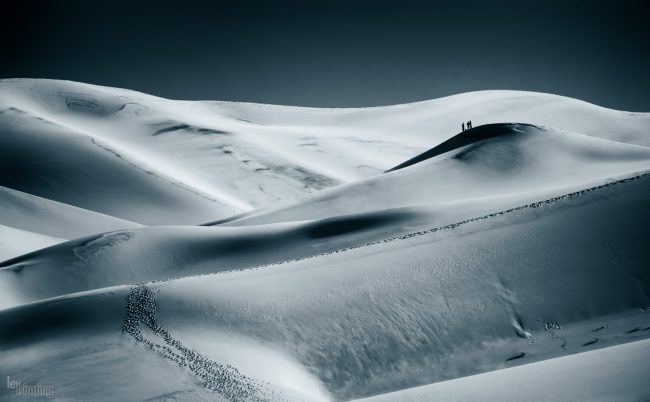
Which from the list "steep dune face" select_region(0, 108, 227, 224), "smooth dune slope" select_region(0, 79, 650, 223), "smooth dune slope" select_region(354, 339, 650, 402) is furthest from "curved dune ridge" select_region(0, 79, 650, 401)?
"smooth dune slope" select_region(0, 79, 650, 223)

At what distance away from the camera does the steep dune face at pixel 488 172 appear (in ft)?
72.1

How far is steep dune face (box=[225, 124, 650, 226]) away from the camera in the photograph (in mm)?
21969

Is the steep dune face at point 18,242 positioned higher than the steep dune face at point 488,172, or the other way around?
the steep dune face at point 488,172

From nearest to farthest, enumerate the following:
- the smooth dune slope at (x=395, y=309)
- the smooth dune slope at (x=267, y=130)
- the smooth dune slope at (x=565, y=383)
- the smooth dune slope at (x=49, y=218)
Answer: the smooth dune slope at (x=565, y=383)
the smooth dune slope at (x=395, y=309)
the smooth dune slope at (x=49, y=218)
the smooth dune slope at (x=267, y=130)

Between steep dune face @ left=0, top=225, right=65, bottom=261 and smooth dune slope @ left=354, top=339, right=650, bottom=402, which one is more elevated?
smooth dune slope @ left=354, top=339, right=650, bottom=402

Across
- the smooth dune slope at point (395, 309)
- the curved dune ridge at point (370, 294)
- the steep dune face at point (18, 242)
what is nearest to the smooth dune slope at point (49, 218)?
the curved dune ridge at point (370, 294)

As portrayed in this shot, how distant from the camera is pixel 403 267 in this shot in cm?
1123

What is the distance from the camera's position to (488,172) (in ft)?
76.2

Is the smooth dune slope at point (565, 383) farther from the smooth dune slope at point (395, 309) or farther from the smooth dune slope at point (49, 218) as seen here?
the smooth dune slope at point (49, 218)

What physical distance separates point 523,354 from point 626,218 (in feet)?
14.1

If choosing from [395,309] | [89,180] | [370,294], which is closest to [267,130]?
[89,180]

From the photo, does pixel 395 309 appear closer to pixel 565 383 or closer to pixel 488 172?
pixel 565 383

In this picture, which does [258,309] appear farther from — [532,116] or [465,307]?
[532,116]

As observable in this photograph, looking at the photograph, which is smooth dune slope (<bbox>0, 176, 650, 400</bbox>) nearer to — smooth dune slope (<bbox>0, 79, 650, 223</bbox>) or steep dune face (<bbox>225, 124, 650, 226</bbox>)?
steep dune face (<bbox>225, 124, 650, 226</bbox>)
